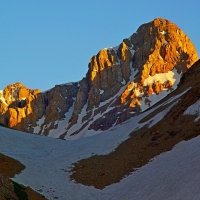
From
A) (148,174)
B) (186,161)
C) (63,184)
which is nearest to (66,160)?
(63,184)

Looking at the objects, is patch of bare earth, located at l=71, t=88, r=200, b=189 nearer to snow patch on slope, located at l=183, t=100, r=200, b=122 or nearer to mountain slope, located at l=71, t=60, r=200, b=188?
mountain slope, located at l=71, t=60, r=200, b=188

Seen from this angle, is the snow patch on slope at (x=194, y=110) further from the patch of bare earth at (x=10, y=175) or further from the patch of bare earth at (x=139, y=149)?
the patch of bare earth at (x=10, y=175)

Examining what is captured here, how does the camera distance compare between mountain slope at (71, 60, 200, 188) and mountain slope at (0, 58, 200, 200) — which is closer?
mountain slope at (0, 58, 200, 200)

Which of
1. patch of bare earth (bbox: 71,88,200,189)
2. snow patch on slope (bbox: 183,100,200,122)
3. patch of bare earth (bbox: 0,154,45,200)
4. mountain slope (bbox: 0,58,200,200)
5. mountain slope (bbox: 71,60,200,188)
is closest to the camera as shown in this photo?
patch of bare earth (bbox: 0,154,45,200)

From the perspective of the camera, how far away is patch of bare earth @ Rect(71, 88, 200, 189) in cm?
4748

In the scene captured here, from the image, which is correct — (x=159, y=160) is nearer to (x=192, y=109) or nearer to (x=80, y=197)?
(x=80, y=197)

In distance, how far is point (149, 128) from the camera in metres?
63.0

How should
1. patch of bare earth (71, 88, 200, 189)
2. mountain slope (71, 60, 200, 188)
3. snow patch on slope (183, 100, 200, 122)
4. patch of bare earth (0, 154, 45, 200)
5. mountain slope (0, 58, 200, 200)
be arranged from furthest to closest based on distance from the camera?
snow patch on slope (183, 100, 200, 122), mountain slope (71, 60, 200, 188), patch of bare earth (71, 88, 200, 189), mountain slope (0, 58, 200, 200), patch of bare earth (0, 154, 45, 200)

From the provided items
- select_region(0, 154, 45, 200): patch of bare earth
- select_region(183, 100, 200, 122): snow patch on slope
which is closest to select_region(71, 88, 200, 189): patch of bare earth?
select_region(183, 100, 200, 122): snow patch on slope

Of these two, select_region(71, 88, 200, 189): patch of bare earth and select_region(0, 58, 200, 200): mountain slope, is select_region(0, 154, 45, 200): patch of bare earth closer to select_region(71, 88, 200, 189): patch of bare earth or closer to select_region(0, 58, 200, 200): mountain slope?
select_region(0, 58, 200, 200): mountain slope

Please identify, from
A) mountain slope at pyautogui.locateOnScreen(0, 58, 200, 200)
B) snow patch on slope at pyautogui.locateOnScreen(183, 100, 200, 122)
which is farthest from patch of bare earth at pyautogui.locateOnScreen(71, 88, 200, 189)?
snow patch on slope at pyautogui.locateOnScreen(183, 100, 200, 122)

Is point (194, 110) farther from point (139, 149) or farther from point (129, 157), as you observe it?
point (129, 157)

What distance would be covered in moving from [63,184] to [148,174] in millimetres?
10803

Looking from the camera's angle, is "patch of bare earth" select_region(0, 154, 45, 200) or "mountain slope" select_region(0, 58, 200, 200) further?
"mountain slope" select_region(0, 58, 200, 200)
